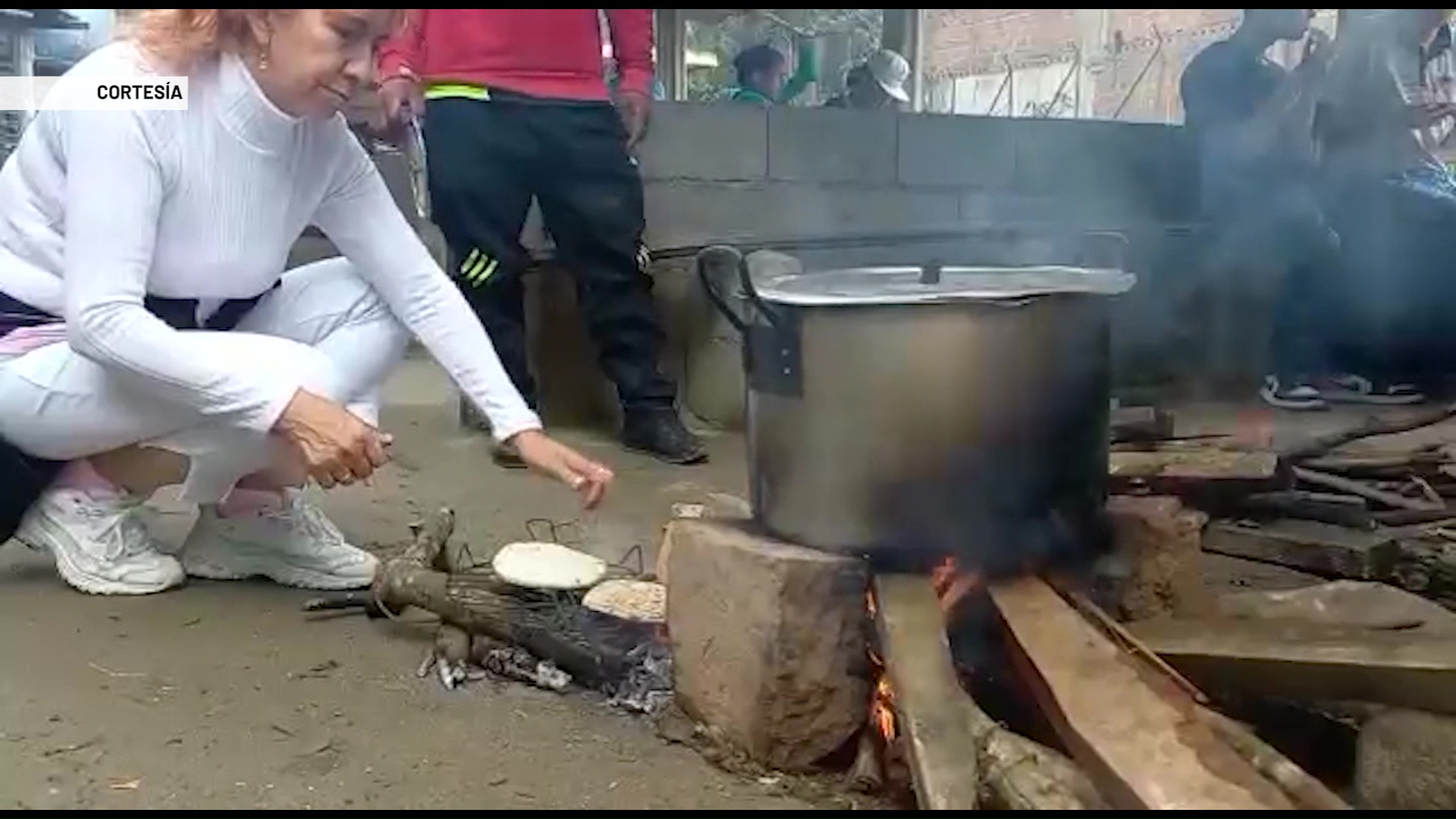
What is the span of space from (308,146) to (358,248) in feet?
0.55

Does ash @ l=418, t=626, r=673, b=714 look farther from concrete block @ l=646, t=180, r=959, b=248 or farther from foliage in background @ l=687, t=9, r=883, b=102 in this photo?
foliage in background @ l=687, t=9, r=883, b=102

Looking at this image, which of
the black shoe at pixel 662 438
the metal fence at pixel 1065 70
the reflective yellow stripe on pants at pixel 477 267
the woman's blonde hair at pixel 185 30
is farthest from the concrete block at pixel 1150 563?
the metal fence at pixel 1065 70

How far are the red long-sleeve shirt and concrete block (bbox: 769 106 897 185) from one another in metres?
1.28

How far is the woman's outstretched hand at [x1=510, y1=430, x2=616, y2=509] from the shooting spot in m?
1.65

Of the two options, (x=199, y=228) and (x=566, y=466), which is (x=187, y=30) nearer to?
(x=199, y=228)

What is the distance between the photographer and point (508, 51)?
2961 millimetres

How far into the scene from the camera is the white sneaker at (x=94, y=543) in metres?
2.00

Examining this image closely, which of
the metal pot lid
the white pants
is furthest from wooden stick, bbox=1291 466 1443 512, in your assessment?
the white pants

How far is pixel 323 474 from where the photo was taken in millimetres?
1649

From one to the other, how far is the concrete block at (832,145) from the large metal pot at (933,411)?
9.48ft

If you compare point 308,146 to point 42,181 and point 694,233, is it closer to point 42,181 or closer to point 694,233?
point 42,181

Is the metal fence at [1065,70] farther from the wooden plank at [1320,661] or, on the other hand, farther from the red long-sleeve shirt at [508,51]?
the wooden plank at [1320,661]

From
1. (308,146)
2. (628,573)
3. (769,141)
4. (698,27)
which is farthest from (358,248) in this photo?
(698,27)

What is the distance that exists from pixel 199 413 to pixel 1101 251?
1.27 m
